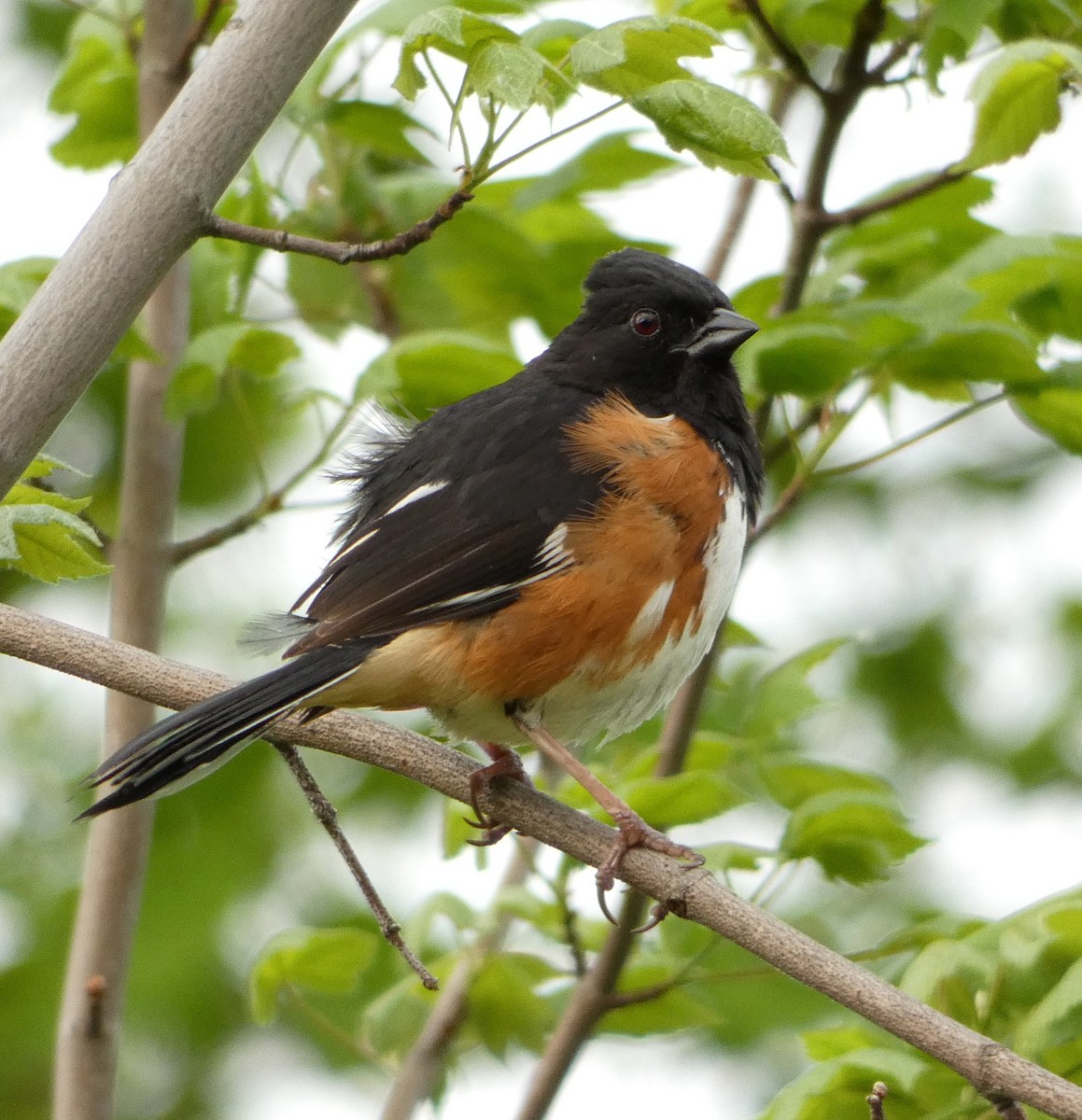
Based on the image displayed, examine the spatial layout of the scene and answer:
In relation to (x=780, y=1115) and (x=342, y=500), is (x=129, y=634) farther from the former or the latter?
(x=780, y=1115)

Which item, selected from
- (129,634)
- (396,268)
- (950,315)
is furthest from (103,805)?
(396,268)

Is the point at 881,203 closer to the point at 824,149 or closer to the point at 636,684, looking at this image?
the point at 824,149

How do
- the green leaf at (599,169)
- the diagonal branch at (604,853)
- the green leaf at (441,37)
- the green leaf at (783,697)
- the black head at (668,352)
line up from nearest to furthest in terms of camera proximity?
1. the green leaf at (441,37)
2. the diagonal branch at (604,853)
3. the green leaf at (783,697)
4. the black head at (668,352)
5. the green leaf at (599,169)

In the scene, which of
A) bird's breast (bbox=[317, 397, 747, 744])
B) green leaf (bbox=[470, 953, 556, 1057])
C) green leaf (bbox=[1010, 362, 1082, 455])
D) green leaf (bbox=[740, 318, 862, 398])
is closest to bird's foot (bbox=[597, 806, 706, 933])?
bird's breast (bbox=[317, 397, 747, 744])

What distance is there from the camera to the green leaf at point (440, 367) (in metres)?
3.42

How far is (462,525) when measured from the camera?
3291 millimetres

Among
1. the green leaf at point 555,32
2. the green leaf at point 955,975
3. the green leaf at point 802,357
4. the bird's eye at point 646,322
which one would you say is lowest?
the green leaf at point 955,975

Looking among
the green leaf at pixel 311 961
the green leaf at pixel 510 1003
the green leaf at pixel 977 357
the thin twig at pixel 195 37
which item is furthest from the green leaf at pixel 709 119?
the green leaf at pixel 510 1003

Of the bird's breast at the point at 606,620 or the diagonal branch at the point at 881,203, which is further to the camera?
the diagonal branch at the point at 881,203

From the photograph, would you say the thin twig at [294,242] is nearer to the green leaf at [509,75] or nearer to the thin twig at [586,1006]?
the green leaf at [509,75]

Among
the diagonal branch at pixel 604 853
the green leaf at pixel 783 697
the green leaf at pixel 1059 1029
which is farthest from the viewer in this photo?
the green leaf at pixel 783 697

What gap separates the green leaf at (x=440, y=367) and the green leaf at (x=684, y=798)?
94 cm

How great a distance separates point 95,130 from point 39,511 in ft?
6.45

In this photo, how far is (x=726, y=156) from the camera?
94.5 inches
